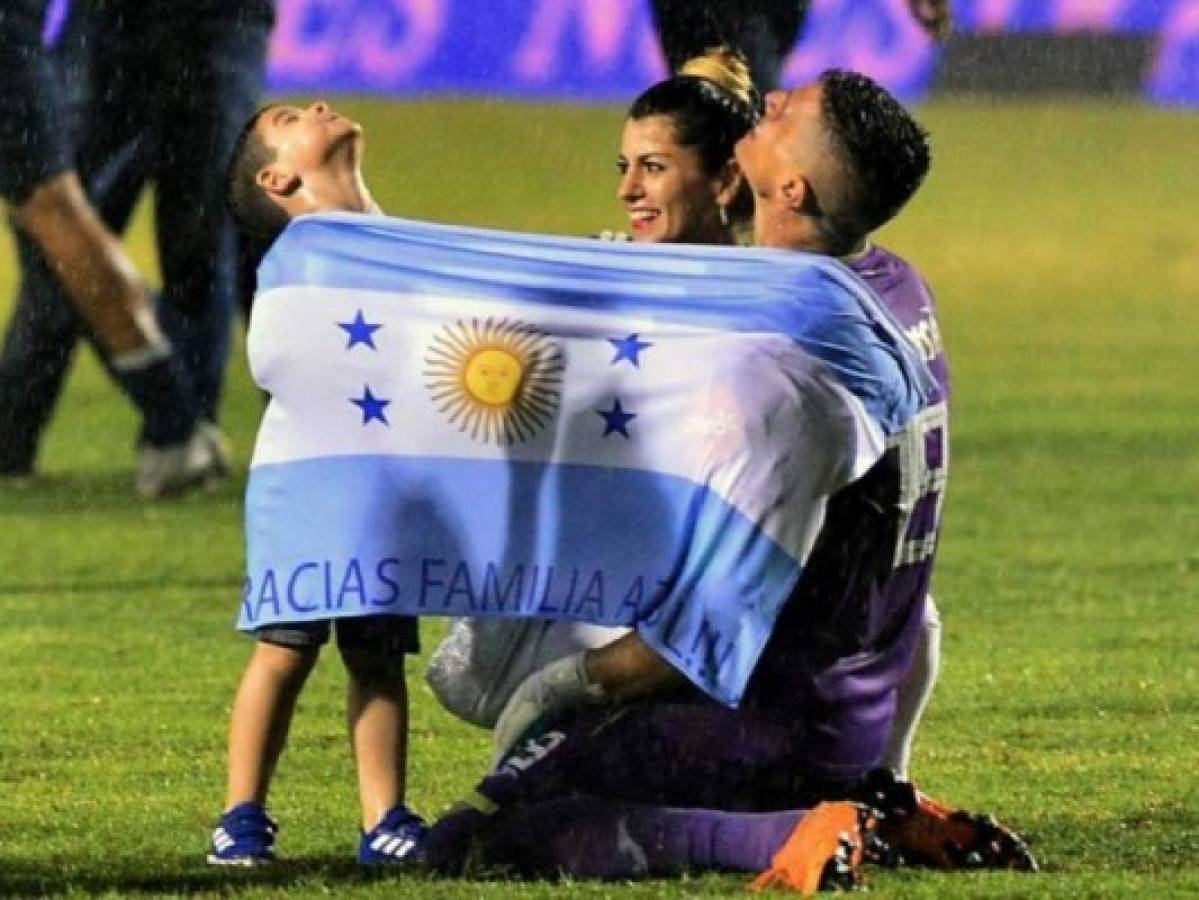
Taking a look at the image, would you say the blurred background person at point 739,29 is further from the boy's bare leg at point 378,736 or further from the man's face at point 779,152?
the boy's bare leg at point 378,736

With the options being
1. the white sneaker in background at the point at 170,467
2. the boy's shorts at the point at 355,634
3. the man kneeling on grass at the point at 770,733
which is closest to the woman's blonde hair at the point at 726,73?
the man kneeling on grass at the point at 770,733

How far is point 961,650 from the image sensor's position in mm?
7648

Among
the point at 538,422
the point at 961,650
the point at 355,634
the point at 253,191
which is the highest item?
the point at 253,191

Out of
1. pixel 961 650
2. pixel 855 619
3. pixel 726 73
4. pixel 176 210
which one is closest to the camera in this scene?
pixel 855 619

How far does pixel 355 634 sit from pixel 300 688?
0.41ft

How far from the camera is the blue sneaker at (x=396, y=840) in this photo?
5.18m

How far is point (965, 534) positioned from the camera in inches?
376

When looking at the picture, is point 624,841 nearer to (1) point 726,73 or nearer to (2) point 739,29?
(1) point 726,73

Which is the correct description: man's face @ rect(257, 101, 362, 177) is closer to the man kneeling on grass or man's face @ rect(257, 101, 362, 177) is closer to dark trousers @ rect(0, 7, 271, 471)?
the man kneeling on grass

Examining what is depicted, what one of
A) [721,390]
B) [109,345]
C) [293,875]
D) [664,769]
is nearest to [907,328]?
[721,390]

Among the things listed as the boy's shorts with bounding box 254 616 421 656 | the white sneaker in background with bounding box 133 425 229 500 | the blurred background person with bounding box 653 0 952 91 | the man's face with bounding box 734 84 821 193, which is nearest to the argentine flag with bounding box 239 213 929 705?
the boy's shorts with bounding box 254 616 421 656

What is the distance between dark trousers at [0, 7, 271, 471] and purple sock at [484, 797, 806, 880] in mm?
5778

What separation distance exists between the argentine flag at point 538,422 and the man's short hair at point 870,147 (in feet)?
0.49

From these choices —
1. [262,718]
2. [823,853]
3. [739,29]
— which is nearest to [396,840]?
[262,718]
